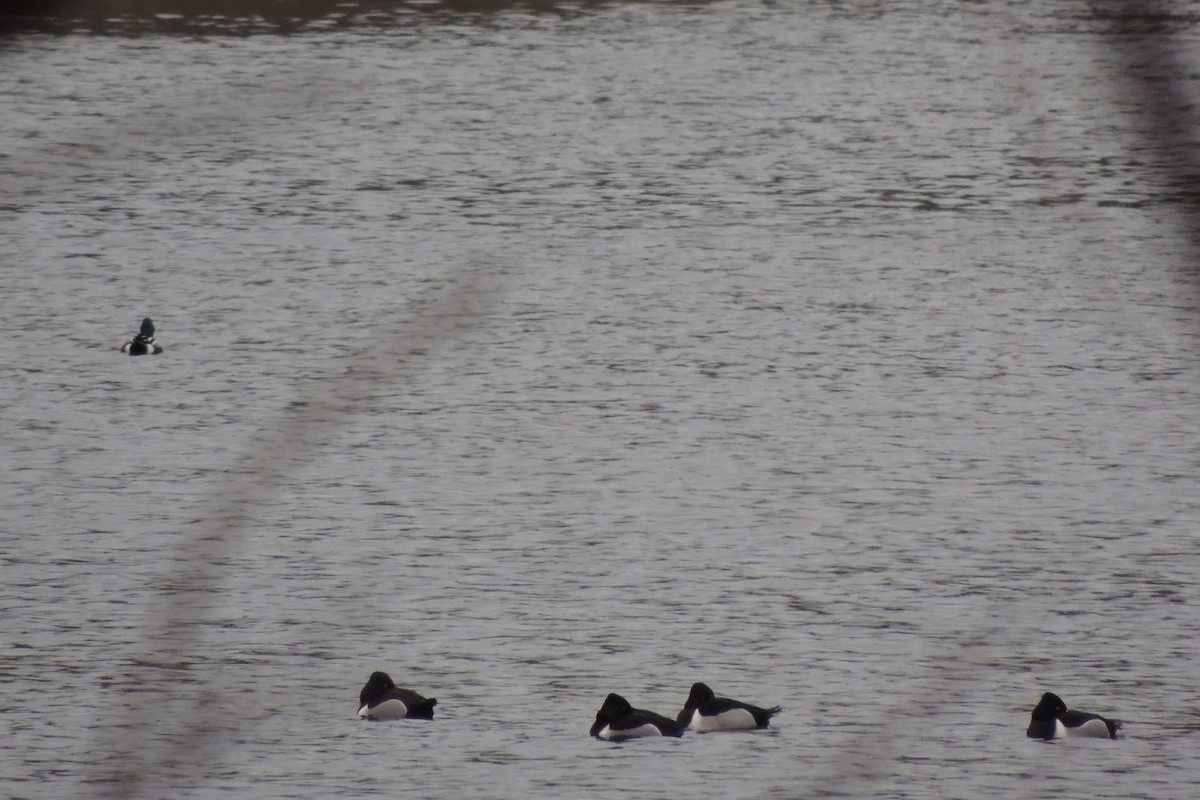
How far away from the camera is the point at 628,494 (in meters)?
1.63

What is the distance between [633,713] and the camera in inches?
50.7

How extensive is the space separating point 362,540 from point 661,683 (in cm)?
32

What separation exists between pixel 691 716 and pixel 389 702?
0.65ft

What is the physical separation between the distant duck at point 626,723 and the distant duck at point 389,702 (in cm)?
12

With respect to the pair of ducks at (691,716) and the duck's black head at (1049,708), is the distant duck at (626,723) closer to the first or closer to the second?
the pair of ducks at (691,716)

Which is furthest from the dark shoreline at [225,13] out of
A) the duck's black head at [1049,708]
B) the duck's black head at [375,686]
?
the duck's black head at [1049,708]

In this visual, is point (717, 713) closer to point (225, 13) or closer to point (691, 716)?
point (691, 716)

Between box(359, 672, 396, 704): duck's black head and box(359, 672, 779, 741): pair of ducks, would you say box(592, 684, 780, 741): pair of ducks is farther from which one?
box(359, 672, 396, 704): duck's black head

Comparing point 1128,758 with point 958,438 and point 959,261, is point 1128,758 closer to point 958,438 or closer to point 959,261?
point 958,438

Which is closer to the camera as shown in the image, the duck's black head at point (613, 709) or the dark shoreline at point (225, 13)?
the duck's black head at point (613, 709)

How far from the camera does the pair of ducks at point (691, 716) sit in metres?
1.27

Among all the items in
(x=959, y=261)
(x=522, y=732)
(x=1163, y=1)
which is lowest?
(x=522, y=732)

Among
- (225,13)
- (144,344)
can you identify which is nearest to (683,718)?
(144,344)

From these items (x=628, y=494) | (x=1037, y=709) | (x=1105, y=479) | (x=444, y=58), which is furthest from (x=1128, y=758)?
(x=444, y=58)
